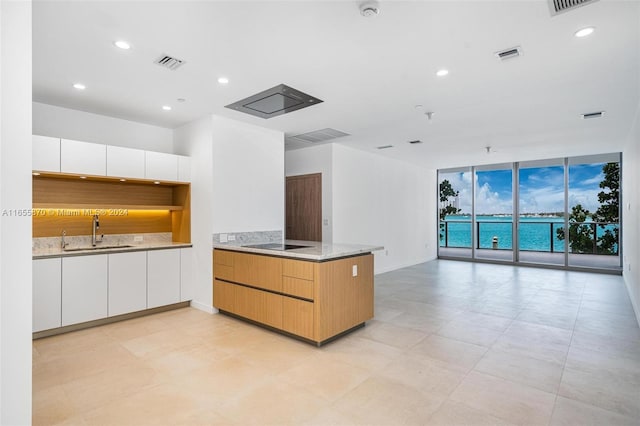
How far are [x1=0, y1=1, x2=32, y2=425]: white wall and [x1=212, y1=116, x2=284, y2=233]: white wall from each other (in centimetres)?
294

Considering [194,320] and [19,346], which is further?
[194,320]

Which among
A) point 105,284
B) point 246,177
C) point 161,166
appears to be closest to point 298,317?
point 246,177

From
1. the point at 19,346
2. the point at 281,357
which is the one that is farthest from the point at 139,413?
the point at 281,357

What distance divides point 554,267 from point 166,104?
897cm

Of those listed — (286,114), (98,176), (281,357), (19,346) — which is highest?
(286,114)

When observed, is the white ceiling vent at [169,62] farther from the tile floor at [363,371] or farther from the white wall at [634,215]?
the white wall at [634,215]

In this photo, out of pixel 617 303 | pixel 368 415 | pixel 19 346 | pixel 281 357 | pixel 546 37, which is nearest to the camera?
pixel 19 346

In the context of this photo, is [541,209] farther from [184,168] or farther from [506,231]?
[184,168]

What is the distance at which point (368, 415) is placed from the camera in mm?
2260

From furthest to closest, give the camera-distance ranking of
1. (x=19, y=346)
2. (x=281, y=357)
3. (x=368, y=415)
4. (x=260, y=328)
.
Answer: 1. (x=260, y=328)
2. (x=281, y=357)
3. (x=368, y=415)
4. (x=19, y=346)

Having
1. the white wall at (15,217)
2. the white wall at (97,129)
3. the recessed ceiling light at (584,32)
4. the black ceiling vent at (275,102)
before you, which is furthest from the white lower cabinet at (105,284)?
the recessed ceiling light at (584,32)

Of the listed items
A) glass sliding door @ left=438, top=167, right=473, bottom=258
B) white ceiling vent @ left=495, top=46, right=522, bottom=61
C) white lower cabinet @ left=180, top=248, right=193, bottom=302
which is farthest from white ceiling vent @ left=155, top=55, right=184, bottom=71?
glass sliding door @ left=438, top=167, right=473, bottom=258

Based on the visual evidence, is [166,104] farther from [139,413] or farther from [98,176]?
[139,413]

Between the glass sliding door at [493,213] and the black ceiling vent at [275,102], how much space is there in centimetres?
714
